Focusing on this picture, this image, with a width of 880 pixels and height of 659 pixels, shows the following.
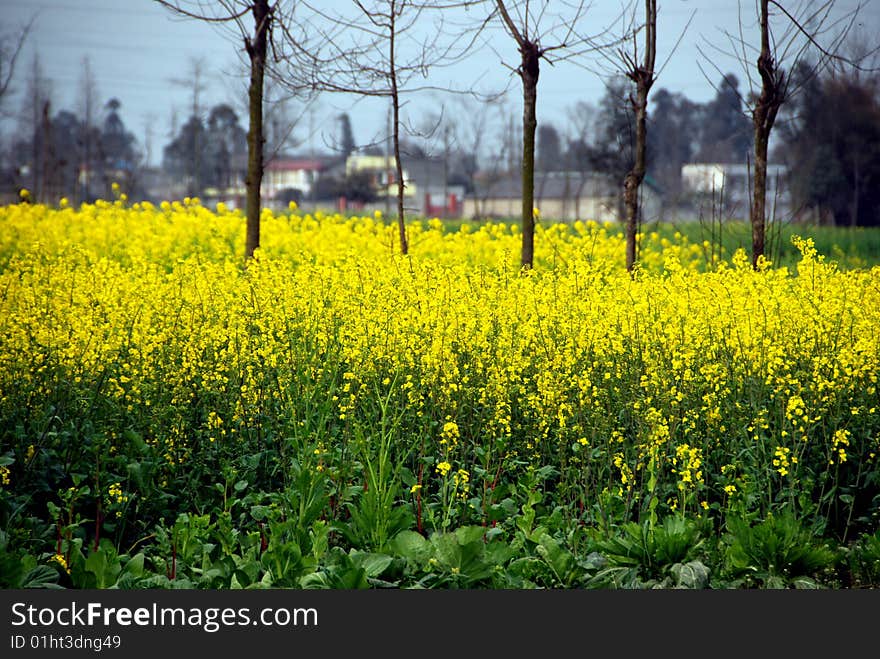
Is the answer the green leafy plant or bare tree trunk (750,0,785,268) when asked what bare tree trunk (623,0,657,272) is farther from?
the green leafy plant

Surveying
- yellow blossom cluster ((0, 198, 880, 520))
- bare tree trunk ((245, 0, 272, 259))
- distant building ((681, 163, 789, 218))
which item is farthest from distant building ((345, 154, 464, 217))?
yellow blossom cluster ((0, 198, 880, 520))

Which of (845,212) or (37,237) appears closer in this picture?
(845,212)

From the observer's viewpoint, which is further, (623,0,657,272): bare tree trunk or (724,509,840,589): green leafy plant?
(623,0,657,272): bare tree trunk

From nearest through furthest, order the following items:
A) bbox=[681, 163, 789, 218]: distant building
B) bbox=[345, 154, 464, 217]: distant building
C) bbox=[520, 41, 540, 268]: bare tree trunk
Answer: bbox=[520, 41, 540, 268]: bare tree trunk
bbox=[681, 163, 789, 218]: distant building
bbox=[345, 154, 464, 217]: distant building

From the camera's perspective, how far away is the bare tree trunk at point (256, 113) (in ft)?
22.6

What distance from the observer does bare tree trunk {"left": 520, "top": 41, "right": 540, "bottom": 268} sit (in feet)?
21.1

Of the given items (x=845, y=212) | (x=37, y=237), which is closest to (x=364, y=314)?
(x=845, y=212)

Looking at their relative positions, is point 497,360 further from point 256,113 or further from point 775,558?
point 256,113

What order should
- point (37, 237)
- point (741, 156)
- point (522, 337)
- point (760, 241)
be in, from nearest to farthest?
point (522, 337) < point (760, 241) < point (741, 156) < point (37, 237)

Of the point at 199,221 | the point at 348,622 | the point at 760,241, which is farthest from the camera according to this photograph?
the point at 199,221

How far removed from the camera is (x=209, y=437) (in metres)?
4.09

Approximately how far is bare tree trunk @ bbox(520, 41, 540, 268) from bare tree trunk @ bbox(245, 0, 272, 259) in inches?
76.1

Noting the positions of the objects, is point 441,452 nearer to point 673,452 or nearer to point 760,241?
point 673,452

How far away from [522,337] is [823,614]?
2129 mm
